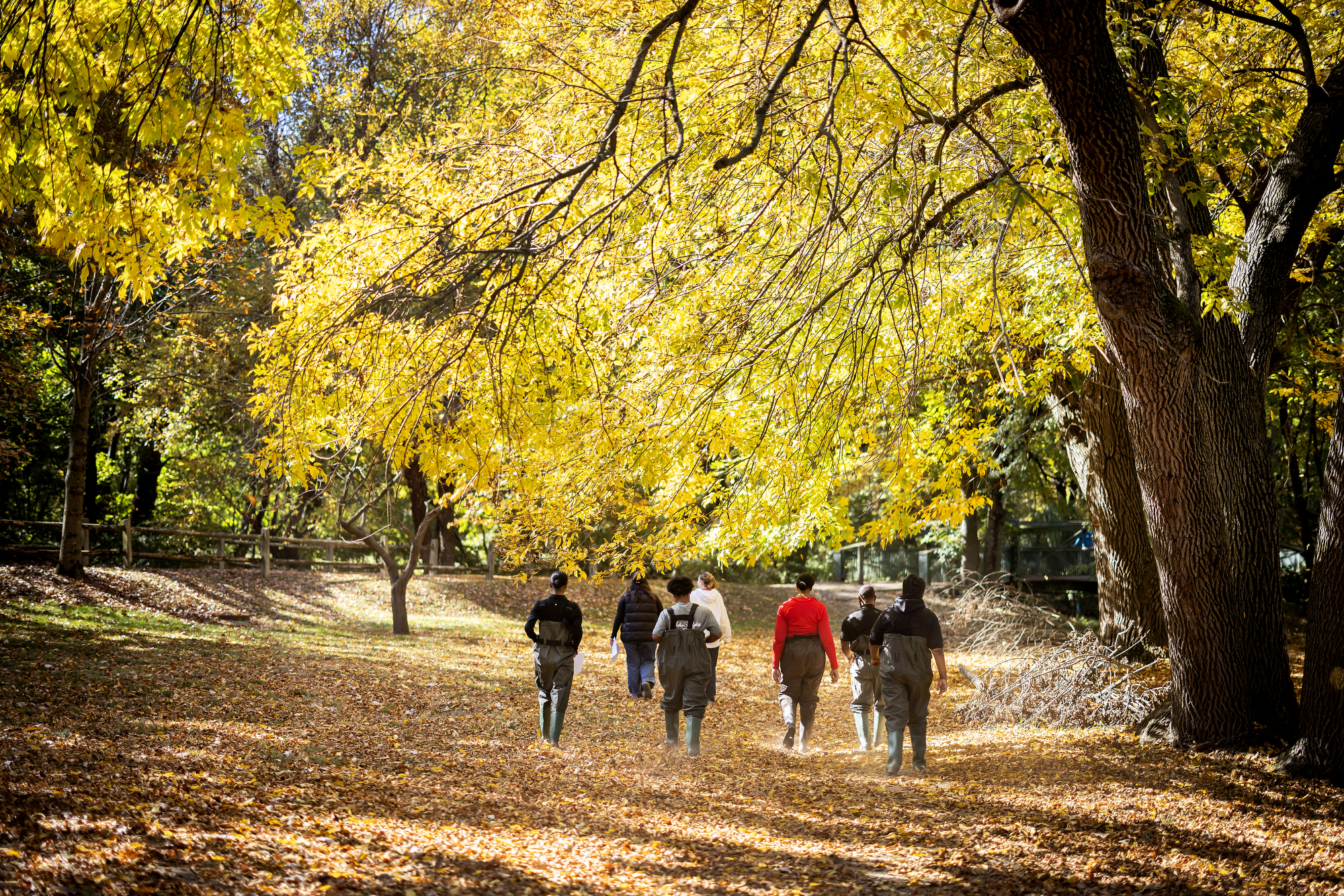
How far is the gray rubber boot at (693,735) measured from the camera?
8.56 m

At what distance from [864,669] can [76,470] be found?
14.3m

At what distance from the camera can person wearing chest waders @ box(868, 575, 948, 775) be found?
796cm

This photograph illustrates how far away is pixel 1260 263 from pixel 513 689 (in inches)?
377

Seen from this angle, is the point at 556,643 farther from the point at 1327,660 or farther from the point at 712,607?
the point at 1327,660

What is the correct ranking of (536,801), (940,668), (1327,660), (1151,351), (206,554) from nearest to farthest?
1. (1151,351)
2. (1327,660)
3. (536,801)
4. (940,668)
5. (206,554)

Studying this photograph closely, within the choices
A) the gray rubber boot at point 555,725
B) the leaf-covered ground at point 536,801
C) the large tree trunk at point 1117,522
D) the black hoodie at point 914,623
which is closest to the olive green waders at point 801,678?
the leaf-covered ground at point 536,801

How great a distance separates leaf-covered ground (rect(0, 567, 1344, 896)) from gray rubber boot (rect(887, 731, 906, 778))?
9.2 inches

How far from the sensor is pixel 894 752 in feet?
26.6

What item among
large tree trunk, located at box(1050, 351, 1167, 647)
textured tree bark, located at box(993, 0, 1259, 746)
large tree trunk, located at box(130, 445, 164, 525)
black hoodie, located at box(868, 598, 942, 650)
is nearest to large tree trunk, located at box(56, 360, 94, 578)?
large tree trunk, located at box(130, 445, 164, 525)

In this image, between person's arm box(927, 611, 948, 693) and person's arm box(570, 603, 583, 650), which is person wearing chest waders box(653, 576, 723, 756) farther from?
person's arm box(927, 611, 948, 693)

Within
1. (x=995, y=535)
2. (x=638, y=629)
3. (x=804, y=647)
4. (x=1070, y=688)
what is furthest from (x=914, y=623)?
(x=995, y=535)

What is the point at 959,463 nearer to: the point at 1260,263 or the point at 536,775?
the point at 1260,263

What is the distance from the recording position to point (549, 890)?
195 inches

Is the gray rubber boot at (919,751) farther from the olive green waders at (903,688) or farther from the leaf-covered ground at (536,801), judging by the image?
the leaf-covered ground at (536,801)
